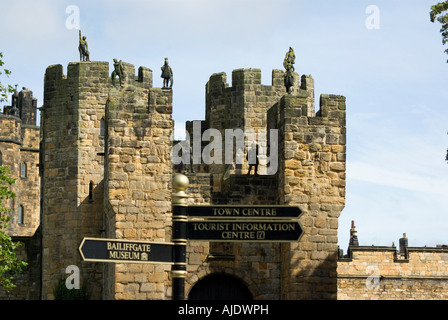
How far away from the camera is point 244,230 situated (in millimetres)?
17562

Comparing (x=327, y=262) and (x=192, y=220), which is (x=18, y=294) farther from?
(x=192, y=220)

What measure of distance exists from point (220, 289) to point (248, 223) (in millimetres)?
9616

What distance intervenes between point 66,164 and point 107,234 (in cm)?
1022

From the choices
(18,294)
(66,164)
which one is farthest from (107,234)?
(18,294)

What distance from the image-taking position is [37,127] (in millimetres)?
68312

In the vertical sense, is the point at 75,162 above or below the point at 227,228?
above

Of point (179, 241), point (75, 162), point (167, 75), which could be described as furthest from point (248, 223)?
point (75, 162)

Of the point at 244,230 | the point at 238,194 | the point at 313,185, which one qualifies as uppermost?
the point at 313,185

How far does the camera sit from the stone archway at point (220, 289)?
26859 mm

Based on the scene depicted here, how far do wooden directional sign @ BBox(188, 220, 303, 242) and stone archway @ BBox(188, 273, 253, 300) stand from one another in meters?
9.38

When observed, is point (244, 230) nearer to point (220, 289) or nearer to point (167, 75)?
point (220, 289)

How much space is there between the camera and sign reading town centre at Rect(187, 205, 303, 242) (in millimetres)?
17391

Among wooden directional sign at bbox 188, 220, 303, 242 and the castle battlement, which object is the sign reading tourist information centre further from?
the castle battlement

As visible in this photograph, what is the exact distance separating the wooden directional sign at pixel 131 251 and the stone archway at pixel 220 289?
1027 cm
